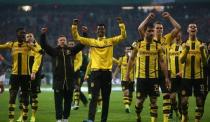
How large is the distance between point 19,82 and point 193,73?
4.63m

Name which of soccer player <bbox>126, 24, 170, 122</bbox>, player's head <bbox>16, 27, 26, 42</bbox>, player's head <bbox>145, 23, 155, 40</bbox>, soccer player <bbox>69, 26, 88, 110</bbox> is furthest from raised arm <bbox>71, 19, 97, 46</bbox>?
soccer player <bbox>69, 26, 88, 110</bbox>

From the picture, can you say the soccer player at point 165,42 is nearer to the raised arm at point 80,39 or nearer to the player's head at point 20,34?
the raised arm at point 80,39

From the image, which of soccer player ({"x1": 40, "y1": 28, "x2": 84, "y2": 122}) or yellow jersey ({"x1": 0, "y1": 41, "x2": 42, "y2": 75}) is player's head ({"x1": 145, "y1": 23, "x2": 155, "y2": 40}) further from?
yellow jersey ({"x1": 0, "y1": 41, "x2": 42, "y2": 75})

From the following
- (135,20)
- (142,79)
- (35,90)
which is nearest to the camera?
(142,79)

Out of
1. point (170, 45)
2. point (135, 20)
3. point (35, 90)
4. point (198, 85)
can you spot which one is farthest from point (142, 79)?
point (135, 20)

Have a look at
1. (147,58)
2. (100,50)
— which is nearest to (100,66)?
(100,50)

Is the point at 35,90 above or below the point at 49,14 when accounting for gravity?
below

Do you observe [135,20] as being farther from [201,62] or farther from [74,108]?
[201,62]

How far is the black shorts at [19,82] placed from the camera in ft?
52.0

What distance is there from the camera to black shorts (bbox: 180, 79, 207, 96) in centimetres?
1465

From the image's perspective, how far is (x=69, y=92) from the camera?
15156 mm

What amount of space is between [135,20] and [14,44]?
124ft

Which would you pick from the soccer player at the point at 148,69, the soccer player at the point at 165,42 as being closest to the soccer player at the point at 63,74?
the soccer player at the point at 148,69

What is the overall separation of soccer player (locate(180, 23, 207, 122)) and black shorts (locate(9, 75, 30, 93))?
4.22 metres
